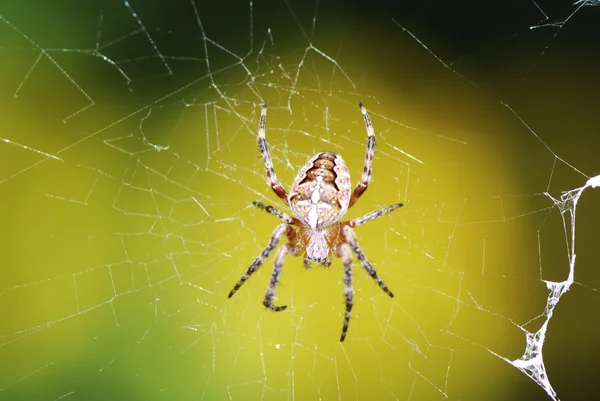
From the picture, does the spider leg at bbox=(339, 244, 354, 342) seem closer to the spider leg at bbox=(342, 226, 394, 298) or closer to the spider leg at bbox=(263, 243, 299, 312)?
the spider leg at bbox=(342, 226, 394, 298)

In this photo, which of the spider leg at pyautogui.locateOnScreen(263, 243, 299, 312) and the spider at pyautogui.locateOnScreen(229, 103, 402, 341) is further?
the spider leg at pyautogui.locateOnScreen(263, 243, 299, 312)

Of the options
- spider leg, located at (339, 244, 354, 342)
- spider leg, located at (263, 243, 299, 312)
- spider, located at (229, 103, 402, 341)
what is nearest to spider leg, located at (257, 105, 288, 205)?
spider, located at (229, 103, 402, 341)

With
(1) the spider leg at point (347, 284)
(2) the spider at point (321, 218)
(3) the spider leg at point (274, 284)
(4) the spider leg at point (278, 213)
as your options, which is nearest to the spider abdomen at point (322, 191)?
(2) the spider at point (321, 218)

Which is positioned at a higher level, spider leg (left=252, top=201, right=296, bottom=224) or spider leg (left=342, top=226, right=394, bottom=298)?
spider leg (left=252, top=201, right=296, bottom=224)

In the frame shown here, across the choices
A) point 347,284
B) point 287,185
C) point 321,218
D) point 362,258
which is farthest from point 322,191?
point 287,185

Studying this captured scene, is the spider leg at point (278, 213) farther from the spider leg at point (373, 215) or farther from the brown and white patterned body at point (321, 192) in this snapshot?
the spider leg at point (373, 215)

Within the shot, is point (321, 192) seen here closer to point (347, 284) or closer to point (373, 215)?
point (373, 215)

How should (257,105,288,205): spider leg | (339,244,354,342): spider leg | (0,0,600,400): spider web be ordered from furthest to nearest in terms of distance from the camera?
(0,0,600,400): spider web → (257,105,288,205): spider leg → (339,244,354,342): spider leg

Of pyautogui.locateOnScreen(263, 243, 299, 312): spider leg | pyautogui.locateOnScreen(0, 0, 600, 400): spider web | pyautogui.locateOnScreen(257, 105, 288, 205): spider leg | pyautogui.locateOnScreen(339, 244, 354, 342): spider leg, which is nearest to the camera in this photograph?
pyautogui.locateOnScreen(339, 244, 354, 342): spider leg
